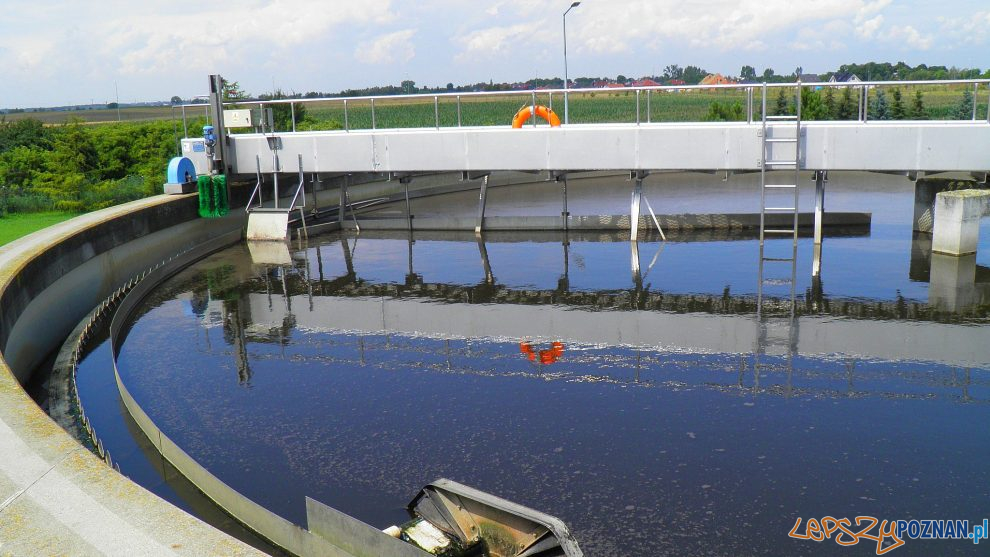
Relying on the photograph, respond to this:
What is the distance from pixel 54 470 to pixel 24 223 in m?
15.1

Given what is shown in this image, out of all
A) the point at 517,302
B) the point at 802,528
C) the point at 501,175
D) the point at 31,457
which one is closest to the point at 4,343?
the point at 31,457

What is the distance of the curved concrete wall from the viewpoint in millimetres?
5812

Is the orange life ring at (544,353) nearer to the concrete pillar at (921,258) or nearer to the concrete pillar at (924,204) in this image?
the concrete pillar at (921,258)

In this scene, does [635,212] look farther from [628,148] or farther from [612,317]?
[612,317]

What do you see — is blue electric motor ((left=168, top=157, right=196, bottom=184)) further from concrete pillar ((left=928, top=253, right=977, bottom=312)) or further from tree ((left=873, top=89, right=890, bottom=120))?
tree ((left=873, top=89, right=890, bottom=120))

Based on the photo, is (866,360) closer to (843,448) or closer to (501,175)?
(843,448)

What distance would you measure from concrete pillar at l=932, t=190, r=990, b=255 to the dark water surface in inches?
27.8

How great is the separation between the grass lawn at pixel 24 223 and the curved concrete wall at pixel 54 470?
2515 millimetres

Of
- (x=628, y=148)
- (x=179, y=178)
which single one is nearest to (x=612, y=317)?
(x=628, y=148)

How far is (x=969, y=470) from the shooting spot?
8039 mm

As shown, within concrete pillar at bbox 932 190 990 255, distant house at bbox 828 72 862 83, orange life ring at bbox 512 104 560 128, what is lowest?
concrete pillar at bbox 932 190 990 255

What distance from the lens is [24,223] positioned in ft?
65.3

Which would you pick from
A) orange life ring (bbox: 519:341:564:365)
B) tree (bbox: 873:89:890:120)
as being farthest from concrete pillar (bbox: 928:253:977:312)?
tree (bbox: 873:89:890:120)

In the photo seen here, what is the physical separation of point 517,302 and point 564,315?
122 centimetres
